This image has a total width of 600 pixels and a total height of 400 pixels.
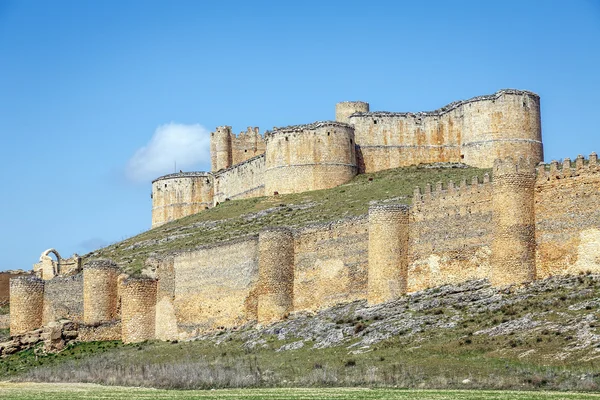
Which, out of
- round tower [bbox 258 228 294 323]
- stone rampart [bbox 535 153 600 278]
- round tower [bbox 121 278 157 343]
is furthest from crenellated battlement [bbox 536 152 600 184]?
round tower [bbox 121 278 157 343]

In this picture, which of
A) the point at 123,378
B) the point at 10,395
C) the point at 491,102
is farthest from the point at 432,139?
the point at 10,395

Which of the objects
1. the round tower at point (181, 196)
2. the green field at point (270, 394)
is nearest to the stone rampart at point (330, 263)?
the green field at point (270, 394)

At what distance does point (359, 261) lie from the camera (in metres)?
51.2

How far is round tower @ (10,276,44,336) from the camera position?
65.5 meters

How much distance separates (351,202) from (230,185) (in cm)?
2021

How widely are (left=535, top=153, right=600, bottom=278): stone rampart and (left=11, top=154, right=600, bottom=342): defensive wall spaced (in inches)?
1.6

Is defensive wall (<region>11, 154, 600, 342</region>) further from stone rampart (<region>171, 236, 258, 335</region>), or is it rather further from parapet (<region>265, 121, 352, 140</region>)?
parapet (<region>265, 121, 352, 140</region>)

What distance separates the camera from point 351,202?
6756 cm

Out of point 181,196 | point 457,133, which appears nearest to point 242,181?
point 181,196

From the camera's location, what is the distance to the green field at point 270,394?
3200 cm

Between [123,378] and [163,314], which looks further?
[163,314]

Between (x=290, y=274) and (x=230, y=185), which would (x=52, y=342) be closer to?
(x=290, y=274)

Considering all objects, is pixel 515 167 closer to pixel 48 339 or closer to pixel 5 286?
pixel 48 339

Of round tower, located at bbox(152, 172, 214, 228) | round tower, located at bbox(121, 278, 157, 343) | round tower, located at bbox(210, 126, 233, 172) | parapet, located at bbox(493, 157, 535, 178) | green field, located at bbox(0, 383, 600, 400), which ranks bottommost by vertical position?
green field, located at bbox(0, 383, 600, 400)
